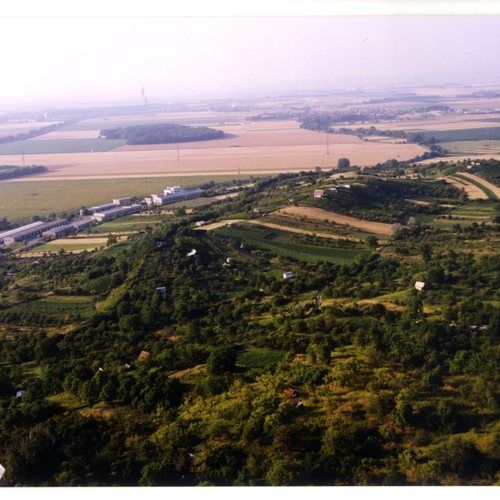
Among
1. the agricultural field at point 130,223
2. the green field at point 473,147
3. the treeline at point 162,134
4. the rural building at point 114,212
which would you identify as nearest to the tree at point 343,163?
the green field at point 473,147

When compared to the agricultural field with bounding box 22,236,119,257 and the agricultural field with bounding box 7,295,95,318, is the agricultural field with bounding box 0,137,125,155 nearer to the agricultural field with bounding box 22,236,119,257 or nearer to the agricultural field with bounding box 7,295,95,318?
the agricultural field with bounding box 22,236,119,257

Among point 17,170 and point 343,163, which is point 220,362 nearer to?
point 343,163

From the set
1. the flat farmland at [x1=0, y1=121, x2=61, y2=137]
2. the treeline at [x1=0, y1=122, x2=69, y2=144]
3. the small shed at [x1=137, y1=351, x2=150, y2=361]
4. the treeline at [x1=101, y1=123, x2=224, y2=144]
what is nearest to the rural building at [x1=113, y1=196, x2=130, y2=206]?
the small shed at [x1=137, y1=351, x2=150, y2=361]

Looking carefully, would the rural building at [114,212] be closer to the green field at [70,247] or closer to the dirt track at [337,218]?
the green field at [70,247]

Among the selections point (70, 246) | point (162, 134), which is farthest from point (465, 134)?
point (70, 246)

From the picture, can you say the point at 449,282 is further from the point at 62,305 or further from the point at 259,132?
the point at 259,132
